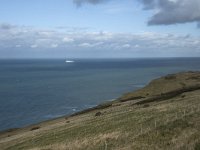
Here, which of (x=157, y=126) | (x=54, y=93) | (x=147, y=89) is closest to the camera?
(x=157, y=126)

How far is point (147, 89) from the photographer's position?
9831cm

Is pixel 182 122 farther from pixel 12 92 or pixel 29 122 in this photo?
pixel 12 92

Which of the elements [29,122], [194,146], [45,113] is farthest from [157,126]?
[45,113]

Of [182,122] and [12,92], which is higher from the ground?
[182,122]

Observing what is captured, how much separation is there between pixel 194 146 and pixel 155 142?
3.48 m

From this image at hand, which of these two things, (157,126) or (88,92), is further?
(88,92)

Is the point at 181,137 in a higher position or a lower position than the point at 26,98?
higher

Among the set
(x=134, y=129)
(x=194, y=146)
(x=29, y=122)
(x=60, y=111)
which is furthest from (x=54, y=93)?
(x=194, y=146)

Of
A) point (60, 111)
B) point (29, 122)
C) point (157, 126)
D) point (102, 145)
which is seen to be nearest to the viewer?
point (102, 145)

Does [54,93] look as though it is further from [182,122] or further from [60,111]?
[182,122]

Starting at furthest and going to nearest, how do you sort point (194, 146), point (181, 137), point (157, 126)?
point (157, 126) < point (181, 137) < point (194, 146)

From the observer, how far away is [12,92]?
6147 inches

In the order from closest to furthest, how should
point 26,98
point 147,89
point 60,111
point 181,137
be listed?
1. point 181,137
2. point 147,89
3. point 60,111
4. point 26,98

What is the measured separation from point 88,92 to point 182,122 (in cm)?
12649
